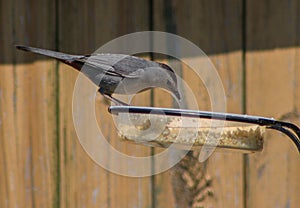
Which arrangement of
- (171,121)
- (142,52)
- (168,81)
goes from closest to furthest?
(171,121) → (168,81) → (142,52)

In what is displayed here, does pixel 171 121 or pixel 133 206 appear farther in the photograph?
pixel 133 206

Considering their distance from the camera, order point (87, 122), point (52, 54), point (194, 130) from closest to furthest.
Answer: point (194, 130)
point (52, 54)
point (87, 122)

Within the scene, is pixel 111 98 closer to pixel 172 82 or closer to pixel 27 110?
pixel 172 82

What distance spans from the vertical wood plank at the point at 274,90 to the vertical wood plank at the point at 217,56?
0.03m

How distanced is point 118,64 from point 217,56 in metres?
0.21

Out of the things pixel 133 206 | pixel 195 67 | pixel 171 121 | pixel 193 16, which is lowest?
pixel 133 206

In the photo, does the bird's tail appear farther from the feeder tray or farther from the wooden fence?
the feeder tray

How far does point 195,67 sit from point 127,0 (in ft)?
0.76

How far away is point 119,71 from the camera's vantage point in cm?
171

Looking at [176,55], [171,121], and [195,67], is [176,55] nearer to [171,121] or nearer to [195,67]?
[195,67]

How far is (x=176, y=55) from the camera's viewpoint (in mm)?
1752

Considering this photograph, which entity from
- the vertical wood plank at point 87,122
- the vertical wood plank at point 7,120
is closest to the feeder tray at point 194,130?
the vertical wood plank at point 87,122

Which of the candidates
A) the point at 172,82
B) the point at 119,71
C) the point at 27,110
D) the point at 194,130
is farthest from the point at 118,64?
the point at 194,130

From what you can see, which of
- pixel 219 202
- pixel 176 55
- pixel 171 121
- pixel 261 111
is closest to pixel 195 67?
pixel 176 55
